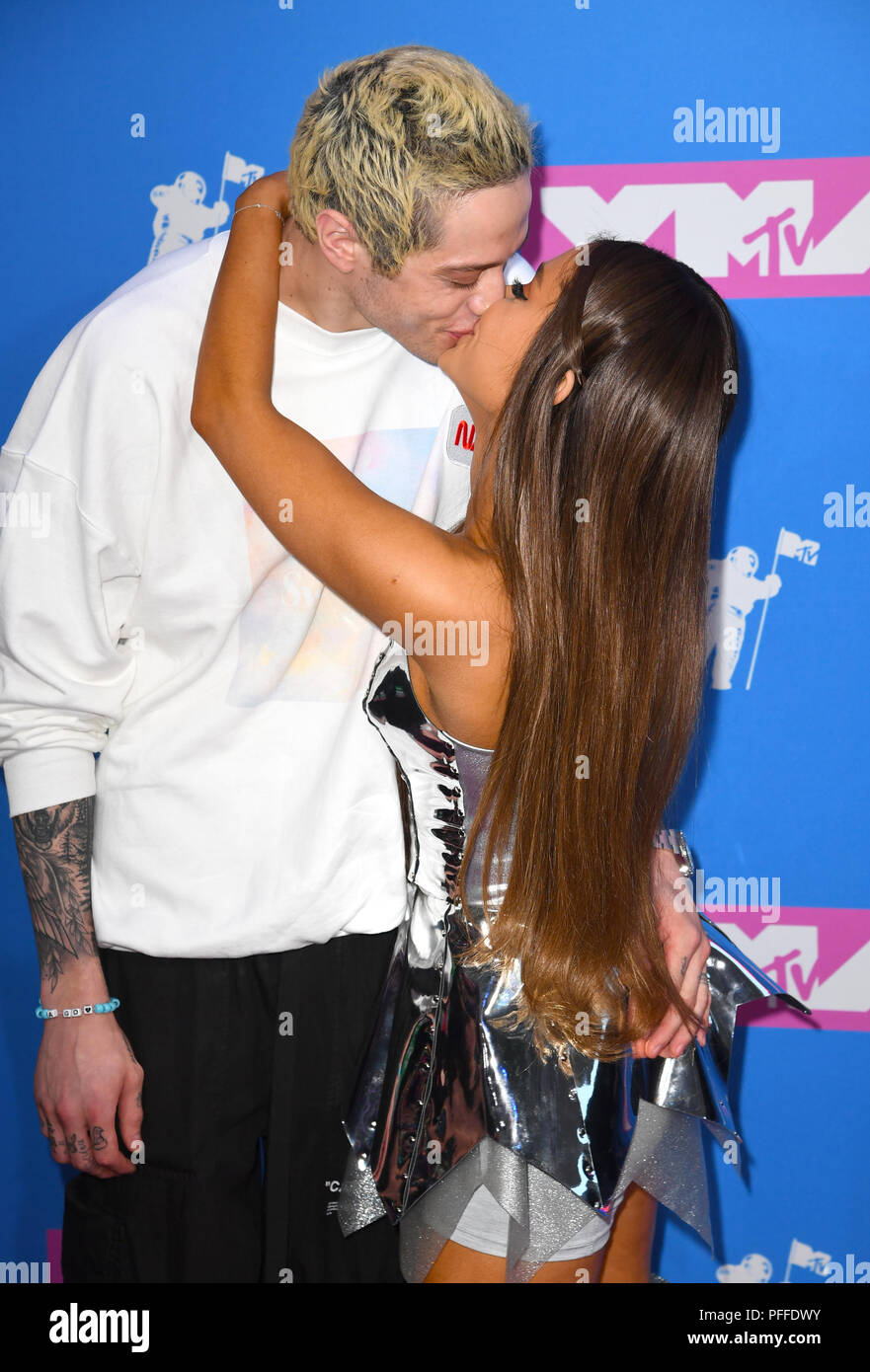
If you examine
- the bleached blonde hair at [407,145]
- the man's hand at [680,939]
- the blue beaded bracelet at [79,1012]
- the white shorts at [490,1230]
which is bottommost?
the white shorts at [490,1230]

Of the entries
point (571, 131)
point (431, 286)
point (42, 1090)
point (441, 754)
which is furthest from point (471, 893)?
point (571, 131)

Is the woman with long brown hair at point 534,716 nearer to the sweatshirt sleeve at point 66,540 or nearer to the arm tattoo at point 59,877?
the sweatshirt sleeve at point 66,540

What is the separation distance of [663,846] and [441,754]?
40cm

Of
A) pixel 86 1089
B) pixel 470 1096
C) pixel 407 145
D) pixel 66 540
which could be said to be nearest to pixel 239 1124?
pixel 86 1089

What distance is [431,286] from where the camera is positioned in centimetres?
144

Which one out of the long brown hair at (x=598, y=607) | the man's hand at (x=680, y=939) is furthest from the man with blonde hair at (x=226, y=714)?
the man's hand at (x=680, y=939)

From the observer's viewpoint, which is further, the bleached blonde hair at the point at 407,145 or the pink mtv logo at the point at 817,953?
the pink mtv logo at the point at 817,953

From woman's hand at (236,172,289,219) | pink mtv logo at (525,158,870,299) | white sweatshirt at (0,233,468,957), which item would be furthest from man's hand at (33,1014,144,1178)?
pink mtv logo at (525,158,870,299)

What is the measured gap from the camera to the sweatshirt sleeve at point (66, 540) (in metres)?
1.40

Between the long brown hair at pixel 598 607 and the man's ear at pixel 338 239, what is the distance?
0.34 m

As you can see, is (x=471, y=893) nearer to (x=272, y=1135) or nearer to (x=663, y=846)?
(x=663, y=846)

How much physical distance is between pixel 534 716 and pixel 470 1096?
1.60ft

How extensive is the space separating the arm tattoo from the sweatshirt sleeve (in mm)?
27

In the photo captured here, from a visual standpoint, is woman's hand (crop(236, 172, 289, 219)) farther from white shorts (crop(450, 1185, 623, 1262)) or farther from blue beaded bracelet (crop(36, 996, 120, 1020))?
white shorts (crop(450, 1185, 623, 1262))
